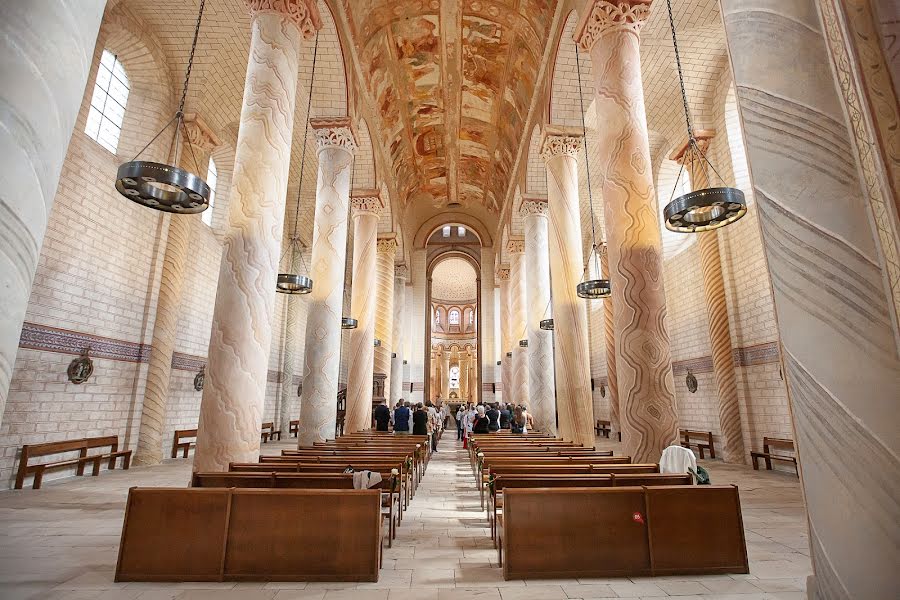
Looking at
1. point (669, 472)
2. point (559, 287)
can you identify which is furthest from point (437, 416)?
point (669, 472)

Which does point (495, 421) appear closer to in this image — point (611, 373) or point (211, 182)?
point (611, 373)

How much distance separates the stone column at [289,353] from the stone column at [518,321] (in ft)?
25.6

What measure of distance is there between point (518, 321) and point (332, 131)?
9.63m

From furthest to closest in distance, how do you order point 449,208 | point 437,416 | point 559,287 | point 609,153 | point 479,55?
point 449,208, point 437,416, point 479,55, point 559,287, point 609,153

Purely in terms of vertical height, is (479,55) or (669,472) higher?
(479,55)

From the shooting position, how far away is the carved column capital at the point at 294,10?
6055 mm

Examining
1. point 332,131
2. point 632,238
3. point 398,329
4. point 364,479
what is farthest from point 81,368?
point 398,329

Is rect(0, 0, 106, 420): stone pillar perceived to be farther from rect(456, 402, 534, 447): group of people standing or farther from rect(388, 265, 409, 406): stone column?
rect(388, 265, 409, 406): stone column

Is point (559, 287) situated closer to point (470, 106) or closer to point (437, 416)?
point (437, 416)

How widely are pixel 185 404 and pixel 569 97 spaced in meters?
11.2

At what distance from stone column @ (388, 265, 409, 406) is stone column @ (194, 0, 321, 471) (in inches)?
595

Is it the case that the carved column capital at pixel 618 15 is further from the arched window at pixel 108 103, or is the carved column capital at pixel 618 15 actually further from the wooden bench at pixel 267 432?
the wooden bench at pixel 267 432

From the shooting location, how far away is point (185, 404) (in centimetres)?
1083

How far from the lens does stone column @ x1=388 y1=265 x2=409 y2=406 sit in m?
20.3
